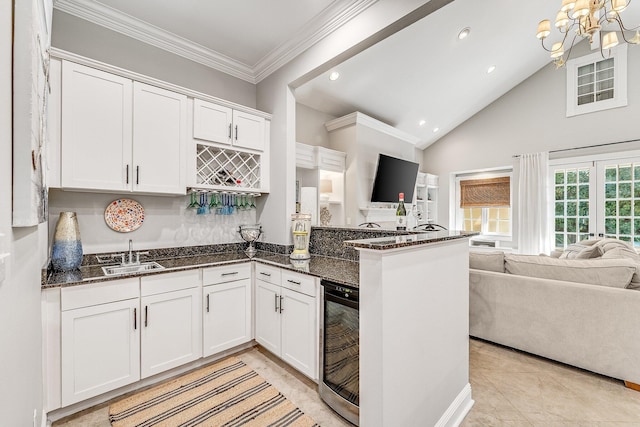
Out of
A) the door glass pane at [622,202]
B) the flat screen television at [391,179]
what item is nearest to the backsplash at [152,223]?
the flat screen television at [391,179]

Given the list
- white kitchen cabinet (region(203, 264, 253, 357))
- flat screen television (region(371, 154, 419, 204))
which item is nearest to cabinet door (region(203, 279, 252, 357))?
white kitchen cabinet (region(203, 264, 253, 357))

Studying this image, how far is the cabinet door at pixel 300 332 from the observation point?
199 centimetres

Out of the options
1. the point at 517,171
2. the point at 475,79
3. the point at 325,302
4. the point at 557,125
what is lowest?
the point at 325,302

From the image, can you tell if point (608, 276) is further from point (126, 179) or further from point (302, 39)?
point (126, 179)

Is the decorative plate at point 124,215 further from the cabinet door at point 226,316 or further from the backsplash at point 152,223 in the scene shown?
the cabinet door at point 226,316

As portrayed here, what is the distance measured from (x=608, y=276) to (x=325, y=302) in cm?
227

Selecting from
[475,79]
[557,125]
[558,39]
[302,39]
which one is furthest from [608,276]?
[558,39]

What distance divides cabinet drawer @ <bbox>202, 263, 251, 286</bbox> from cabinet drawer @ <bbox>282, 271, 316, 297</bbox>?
1.62 ft

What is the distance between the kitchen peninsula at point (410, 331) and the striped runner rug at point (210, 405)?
0.69m

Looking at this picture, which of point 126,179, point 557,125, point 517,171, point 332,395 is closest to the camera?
point 332,395

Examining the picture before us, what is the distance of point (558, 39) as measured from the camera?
4664 mm

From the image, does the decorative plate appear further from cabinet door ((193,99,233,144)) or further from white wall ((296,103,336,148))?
white wall ((296,103,336,148))

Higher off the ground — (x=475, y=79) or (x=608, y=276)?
(x=475, y=79)

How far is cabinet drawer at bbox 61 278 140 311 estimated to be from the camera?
5.73 ft
